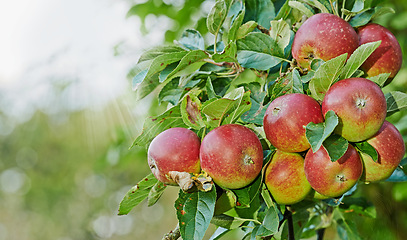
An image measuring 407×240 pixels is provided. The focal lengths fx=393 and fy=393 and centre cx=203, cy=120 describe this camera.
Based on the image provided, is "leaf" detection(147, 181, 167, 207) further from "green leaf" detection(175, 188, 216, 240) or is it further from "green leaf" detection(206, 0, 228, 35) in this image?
"green leaf" detection(206, 0, 228, 35)

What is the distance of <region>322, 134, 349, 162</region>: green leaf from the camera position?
0.47 metres

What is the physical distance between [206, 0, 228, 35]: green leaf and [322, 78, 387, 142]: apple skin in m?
0.24

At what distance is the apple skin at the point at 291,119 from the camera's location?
1.66ft

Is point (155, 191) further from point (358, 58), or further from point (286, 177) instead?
point (358, 58)

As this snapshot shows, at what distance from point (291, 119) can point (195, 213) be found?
6.9 inches

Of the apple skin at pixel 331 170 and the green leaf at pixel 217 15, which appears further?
the green leaf at pixel 217 15

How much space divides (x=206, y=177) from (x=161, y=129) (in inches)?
5.3

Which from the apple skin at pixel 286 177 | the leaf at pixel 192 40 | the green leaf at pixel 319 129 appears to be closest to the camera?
the green leaf at pixel 319 129

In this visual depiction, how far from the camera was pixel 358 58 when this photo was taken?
1.67ft

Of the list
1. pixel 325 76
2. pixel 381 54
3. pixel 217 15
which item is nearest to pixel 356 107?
pixel 325 76

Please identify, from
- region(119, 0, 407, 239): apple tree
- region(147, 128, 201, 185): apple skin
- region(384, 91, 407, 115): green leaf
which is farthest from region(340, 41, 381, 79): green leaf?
region(147, 128, 201, 185): apple skin

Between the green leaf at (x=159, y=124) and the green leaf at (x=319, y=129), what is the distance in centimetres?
22

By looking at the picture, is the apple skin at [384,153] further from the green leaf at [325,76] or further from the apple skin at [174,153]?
the apple skin at [174,153]

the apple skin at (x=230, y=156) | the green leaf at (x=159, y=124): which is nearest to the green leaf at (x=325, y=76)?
the apple skin at (x=230, y=156)
